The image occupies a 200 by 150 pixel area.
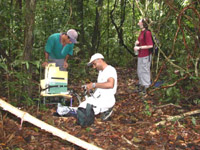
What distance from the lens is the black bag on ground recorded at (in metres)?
4.46

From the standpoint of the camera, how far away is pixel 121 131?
4.46 metres

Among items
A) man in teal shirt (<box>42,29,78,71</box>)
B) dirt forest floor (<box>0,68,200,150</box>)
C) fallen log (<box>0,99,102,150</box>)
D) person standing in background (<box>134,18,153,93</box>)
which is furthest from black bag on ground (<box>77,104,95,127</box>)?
fallen log (<box>0,99,102,150</box>)

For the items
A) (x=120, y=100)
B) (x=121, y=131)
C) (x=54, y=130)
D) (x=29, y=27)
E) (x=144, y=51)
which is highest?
(x=29, y=27)

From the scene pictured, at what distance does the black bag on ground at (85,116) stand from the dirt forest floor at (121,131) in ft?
0.31

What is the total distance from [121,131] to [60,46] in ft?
8.15

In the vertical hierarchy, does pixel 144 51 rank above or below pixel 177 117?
above

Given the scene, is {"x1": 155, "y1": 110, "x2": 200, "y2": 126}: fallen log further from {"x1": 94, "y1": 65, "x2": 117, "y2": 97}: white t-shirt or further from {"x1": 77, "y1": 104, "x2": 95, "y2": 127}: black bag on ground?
{"x1": 77, "y1": 104, "x2": 95, "y2": 127}: black bag on ground

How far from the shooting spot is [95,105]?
475 centimetres

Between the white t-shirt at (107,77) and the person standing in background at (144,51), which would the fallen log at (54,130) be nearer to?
the white t-shirt at (107,77)

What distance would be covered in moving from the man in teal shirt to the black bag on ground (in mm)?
1751

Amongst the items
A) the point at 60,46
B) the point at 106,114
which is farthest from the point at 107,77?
the point at 60,46

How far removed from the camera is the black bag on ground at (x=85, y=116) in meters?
4.46

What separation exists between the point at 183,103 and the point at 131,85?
2.26 meters

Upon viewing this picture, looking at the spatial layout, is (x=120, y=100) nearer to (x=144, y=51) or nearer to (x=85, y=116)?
(x=144, y=51)
